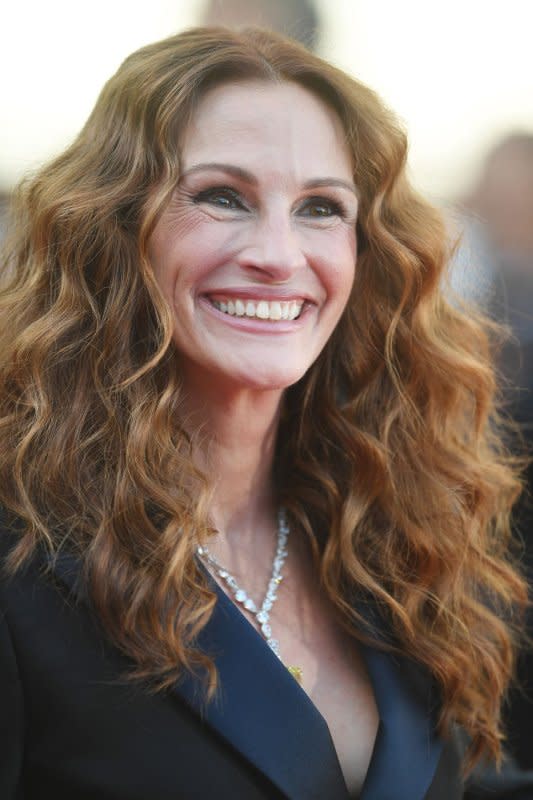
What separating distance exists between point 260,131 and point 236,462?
0.57 meters

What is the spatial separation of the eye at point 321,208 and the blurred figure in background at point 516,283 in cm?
76

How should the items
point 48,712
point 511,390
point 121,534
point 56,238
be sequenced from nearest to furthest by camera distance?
point 48,712, point 121,534, point 56,238, point 511,390

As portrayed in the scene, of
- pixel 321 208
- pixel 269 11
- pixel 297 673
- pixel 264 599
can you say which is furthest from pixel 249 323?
pixel 269 11

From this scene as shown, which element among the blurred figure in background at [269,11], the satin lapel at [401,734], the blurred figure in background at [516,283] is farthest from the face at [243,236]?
the blurred figure in background at [269,11]

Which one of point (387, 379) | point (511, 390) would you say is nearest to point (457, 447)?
point (387, 379)

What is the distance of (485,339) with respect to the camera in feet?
7.63

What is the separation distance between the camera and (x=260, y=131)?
6.02ft

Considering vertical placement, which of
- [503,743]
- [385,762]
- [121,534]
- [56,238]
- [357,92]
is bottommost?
[503,743]

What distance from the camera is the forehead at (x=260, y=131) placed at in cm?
182

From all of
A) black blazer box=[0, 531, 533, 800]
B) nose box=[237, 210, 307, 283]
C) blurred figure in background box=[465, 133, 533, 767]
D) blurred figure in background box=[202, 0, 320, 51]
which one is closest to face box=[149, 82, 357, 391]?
nose box=[237, 210, 307, 283]

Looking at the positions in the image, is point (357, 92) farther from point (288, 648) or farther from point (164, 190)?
point (288, 648)

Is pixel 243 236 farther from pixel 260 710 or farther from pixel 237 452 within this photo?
pixel 260 710

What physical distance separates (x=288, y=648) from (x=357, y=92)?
966mm

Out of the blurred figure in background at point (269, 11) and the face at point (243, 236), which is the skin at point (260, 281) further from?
the blurred figure in background at point (269, 11)
